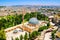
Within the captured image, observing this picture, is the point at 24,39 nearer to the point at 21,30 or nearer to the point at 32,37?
the point at 32,37

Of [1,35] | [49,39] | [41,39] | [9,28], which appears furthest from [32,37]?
[9,28]

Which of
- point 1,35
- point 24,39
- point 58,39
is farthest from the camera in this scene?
point 24,39

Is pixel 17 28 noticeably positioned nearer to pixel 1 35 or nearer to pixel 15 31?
pixel 15 31

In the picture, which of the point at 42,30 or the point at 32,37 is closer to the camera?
the point at 32,37

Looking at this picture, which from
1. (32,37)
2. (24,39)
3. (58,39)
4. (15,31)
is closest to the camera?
(58,39)

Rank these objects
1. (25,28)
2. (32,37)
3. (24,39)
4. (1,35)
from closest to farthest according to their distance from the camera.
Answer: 1. (1,35)
2. (24,39)
3. (32,37)
4. (25,28)

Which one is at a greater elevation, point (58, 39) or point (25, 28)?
point (58, 39)

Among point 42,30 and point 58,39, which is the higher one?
point 58,39

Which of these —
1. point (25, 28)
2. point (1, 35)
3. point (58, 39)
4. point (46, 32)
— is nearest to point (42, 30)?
point (46, 32)

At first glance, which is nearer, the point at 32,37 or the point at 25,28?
Result: the point at 32,37
